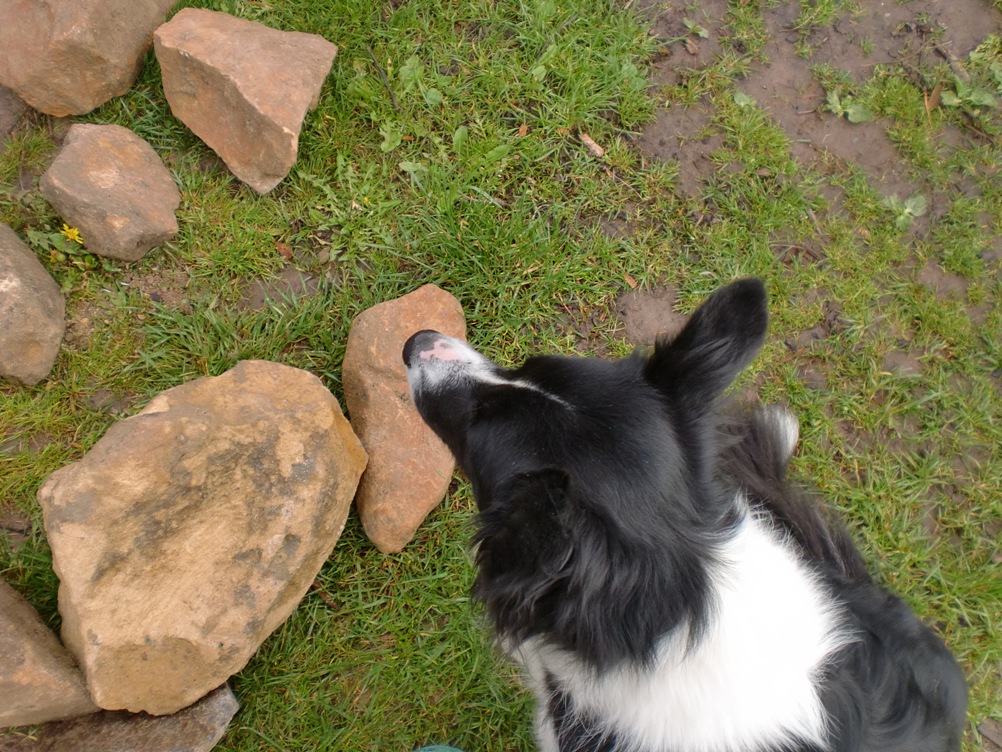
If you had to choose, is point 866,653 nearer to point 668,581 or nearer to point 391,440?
point 668,581

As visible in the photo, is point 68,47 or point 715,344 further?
point 68,47

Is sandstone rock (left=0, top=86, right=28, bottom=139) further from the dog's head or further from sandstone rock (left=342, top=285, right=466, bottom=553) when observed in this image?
the dog's head

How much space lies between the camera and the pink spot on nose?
2.44m

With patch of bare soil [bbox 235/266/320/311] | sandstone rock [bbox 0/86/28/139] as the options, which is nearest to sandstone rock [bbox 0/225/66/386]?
sandstone rock [bbox 0/86/28/139]

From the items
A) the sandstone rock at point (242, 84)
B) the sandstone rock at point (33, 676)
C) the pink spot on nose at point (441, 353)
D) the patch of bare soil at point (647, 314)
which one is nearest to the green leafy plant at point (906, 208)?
the patch of bare soil at point (647, 314)

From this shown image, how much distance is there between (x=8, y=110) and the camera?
296cm

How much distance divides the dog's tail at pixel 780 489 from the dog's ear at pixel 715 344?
9.9 inches

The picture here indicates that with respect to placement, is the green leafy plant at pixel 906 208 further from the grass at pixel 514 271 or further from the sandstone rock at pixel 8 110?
the sandstone rock at pixel 8 110

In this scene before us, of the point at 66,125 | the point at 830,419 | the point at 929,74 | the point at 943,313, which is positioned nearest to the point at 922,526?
the point at 830,419

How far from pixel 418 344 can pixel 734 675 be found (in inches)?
59.6

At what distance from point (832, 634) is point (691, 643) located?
55 centimetres

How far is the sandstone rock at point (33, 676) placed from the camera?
2.17 m

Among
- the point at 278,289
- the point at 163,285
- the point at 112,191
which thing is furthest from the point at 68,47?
the point at 278,289

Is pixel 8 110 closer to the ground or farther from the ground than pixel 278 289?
farther from the ground
